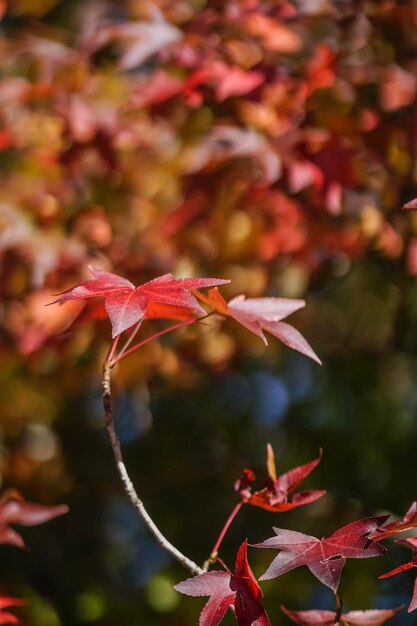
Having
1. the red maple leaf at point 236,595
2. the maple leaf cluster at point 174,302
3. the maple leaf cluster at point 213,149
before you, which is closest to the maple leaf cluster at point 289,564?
the red maple leaf at point 236,595

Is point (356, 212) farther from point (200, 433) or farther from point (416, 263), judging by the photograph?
point (200, 433)

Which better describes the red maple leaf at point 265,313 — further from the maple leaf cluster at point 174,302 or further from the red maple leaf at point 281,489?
the red maple leaf at point 281,489

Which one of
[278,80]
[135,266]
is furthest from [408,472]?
[278,80]

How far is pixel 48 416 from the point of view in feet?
5.56

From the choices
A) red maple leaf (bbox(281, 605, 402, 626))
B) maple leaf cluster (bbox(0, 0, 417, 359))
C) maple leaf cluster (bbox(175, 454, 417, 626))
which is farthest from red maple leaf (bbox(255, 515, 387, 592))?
maple leaf cluster (bbox(0, 0, 417, 359))

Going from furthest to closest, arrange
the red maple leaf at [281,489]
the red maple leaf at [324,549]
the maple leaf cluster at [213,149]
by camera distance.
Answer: the maple leaf cluster at [213,149]
the red maple leaf at [281,489]
the red maple leaf at [324,549]

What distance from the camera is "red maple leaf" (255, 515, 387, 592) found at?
60 centimetres

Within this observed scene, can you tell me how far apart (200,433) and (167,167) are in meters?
0.59

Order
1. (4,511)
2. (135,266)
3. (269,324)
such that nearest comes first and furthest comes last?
(269,324)
(4,511)
(135,266)

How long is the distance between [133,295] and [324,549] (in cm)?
27

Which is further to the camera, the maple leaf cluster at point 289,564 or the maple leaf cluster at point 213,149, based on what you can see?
the maple leaf cluster at point 213,149

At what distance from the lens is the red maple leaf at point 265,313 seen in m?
0.69

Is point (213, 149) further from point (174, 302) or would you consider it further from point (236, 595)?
point (236, 595)

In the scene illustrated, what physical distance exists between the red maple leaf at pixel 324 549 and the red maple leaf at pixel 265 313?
16 centimetres
